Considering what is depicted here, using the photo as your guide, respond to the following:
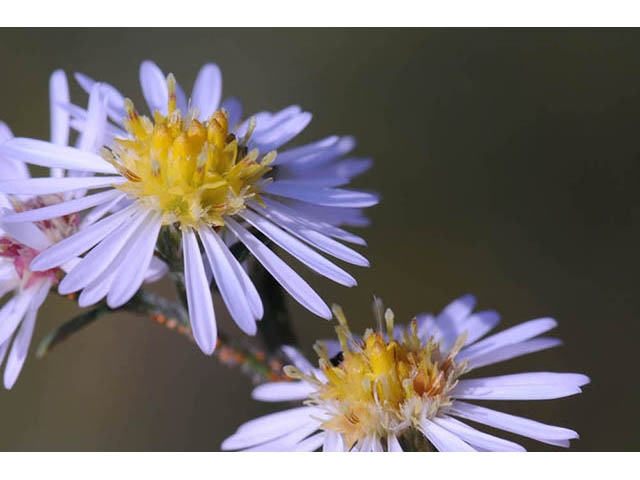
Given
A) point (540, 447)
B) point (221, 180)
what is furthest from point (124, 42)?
point (540, 447)

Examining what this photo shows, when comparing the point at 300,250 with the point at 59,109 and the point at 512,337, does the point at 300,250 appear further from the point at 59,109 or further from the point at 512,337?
the point at 59,109

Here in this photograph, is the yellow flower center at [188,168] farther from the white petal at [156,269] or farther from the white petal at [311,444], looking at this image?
the white petal at [311,444]

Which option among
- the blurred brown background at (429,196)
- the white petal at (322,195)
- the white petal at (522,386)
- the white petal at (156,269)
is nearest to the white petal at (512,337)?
the white petal at (522,386)

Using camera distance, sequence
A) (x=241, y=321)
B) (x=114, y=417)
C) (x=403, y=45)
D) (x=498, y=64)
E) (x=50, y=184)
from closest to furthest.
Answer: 1. (x=241, y=321)
2. (x=50, y=184)
3. (x=114, y=417)
4. (x=498, y=64)
5. (x=403, y=45)

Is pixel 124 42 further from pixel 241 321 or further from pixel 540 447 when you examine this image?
pixel 540 447

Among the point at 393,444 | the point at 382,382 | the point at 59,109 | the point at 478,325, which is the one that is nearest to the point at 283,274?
the point at 382,382

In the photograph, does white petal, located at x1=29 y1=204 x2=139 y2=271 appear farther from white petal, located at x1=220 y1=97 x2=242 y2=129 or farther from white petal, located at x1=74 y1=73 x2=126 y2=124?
white petal, located at x1=220 y1=97 x2=242 y2=129

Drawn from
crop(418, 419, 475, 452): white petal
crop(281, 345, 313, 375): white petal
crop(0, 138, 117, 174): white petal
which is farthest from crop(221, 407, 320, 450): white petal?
crop(0, 138, 117, 174): white petal
